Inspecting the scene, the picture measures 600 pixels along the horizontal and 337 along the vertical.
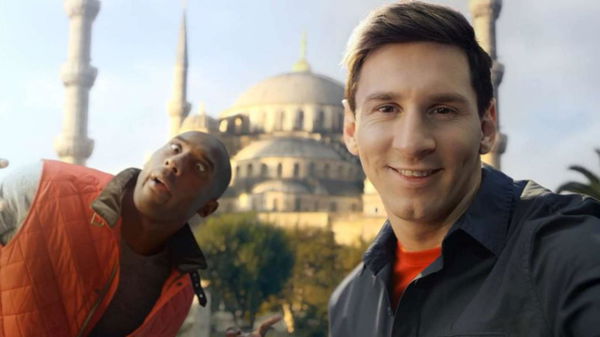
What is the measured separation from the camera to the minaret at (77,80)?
30266 mm

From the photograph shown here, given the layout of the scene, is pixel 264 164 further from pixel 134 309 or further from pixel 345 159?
pixel 134 309

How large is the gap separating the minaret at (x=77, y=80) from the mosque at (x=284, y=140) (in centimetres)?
4

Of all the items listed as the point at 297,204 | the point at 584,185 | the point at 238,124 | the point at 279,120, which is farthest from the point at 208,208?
the point at 279,120

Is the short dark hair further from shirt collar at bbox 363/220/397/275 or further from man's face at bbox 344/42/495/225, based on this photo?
shirt collar at bbox 363/220/397/275

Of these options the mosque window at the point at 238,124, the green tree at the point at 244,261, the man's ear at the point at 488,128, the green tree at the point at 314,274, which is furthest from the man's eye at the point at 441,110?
the mosque window at the point at 238,124

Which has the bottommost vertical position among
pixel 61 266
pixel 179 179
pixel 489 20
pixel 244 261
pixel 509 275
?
pixel 244 261

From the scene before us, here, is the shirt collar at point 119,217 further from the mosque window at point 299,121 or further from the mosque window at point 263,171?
the mosque window at point 299,121

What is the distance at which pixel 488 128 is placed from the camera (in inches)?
56.6

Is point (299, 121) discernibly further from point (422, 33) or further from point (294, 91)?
point (422, 33)

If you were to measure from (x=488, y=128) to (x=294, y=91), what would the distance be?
1865 inches

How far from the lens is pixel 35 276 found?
2445 millimetres

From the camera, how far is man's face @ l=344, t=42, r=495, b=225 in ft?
4.36

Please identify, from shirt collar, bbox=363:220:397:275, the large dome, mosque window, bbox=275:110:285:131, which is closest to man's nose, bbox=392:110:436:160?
shirt collar, bbox=363:220:397:275

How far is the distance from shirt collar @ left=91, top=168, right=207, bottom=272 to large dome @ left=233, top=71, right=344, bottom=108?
4488 centimetres
